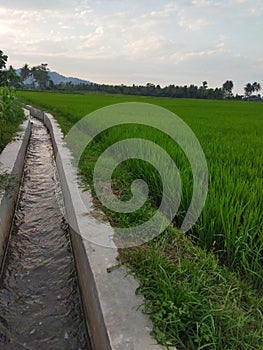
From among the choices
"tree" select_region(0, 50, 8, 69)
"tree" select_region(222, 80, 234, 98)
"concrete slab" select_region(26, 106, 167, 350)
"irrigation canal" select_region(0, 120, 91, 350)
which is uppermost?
"tree" select_region(222, 80, 234, 98)

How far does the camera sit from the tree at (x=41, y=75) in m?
59.9

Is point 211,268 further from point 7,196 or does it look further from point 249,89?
point 249,89

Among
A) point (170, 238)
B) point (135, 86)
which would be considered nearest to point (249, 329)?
point (170, 238)

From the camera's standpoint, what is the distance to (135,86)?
51.4 meters

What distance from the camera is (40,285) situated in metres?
2.26

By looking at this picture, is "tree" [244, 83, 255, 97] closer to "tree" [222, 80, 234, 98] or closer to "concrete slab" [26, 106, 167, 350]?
"tree" [222, 80, 234, 98]

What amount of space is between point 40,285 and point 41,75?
63401 mm

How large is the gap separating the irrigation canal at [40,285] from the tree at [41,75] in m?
61.3

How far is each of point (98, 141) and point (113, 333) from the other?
187 inches

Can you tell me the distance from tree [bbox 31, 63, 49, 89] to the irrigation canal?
201ft

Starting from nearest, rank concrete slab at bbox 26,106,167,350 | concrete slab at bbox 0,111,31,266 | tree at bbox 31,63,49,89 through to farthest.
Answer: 1. concrete slab at bbox 26,106,167,350
2. concrete slab at bbox 0,111,31,266
3. tree at bbox 31,63,49,89

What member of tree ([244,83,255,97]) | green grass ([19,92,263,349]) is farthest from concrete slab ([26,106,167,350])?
tree ([244,83,255,97])

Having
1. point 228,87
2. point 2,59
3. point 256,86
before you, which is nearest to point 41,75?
point 228,87

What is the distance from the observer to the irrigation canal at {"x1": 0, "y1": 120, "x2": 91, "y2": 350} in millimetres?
1818
